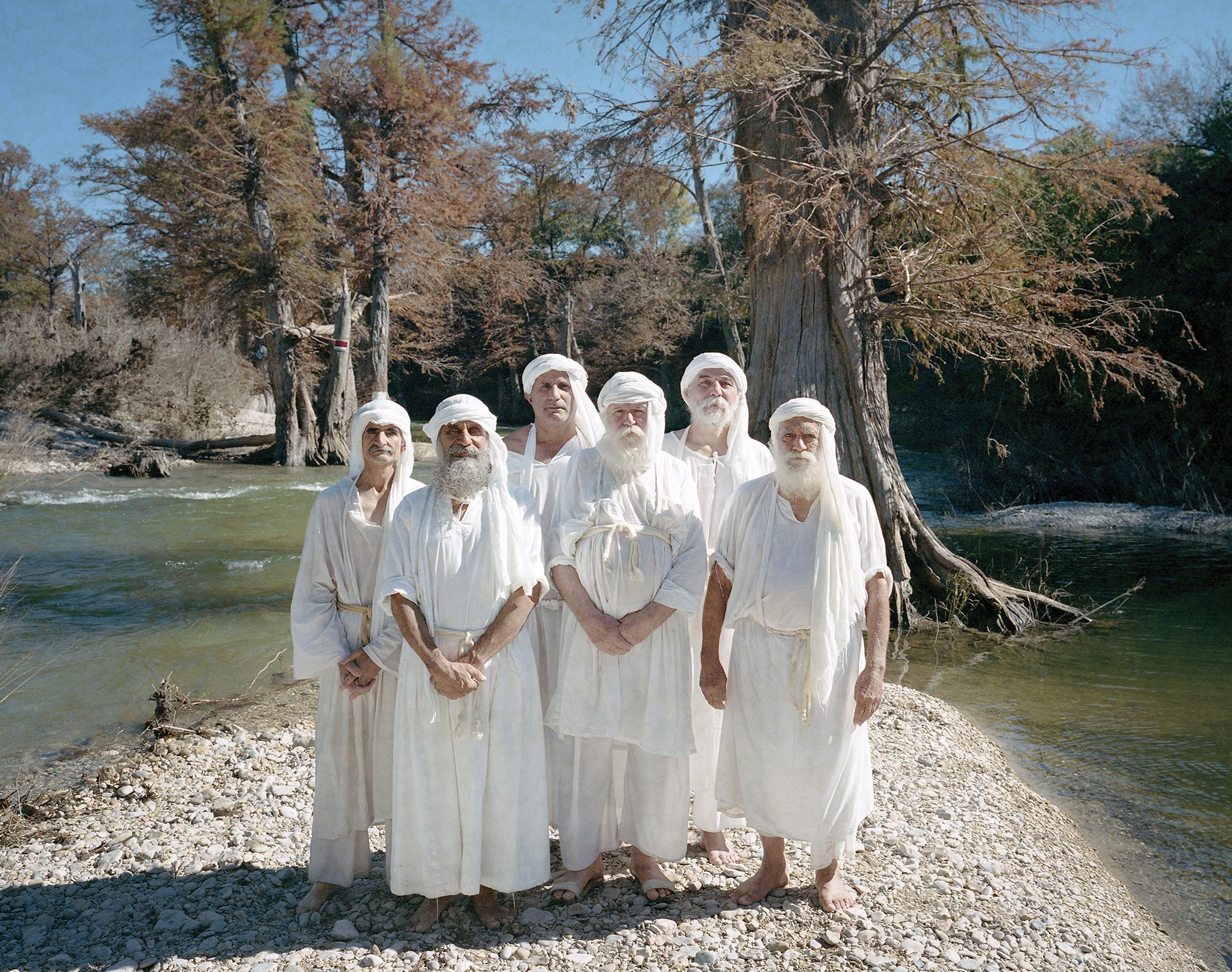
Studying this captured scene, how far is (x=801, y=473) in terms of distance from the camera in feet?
10.4

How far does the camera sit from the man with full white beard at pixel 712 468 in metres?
3.64

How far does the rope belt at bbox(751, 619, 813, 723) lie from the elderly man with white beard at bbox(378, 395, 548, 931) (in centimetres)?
90

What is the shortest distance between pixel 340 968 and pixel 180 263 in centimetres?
2146

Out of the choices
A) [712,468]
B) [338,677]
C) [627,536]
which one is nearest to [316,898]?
[338,677]

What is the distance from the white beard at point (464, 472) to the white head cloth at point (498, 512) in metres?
0.03

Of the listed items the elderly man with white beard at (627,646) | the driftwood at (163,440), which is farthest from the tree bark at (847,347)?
the driftwood at (163,440)

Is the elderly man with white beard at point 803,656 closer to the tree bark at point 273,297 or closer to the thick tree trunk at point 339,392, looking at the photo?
the tree bark at point 273,297

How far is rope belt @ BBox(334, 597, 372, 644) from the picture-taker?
3.20 meters

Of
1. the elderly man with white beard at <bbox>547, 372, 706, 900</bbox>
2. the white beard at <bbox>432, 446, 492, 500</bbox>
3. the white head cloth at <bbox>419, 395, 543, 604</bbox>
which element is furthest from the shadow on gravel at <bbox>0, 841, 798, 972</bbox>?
the white beard at <bbox>432, 446, 492, 500</bbox>

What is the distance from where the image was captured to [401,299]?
77.4ft

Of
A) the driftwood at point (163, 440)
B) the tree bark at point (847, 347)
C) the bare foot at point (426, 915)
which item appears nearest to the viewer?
the bare foot at point (426, 915)

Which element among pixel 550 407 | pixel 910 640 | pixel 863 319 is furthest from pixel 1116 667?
pixel 550 407

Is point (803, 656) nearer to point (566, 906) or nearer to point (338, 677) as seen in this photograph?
point (566, 906)

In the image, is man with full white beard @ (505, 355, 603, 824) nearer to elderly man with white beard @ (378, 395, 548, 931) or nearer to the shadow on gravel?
elderly man with white beard @ (378, 395, 548, 931)
